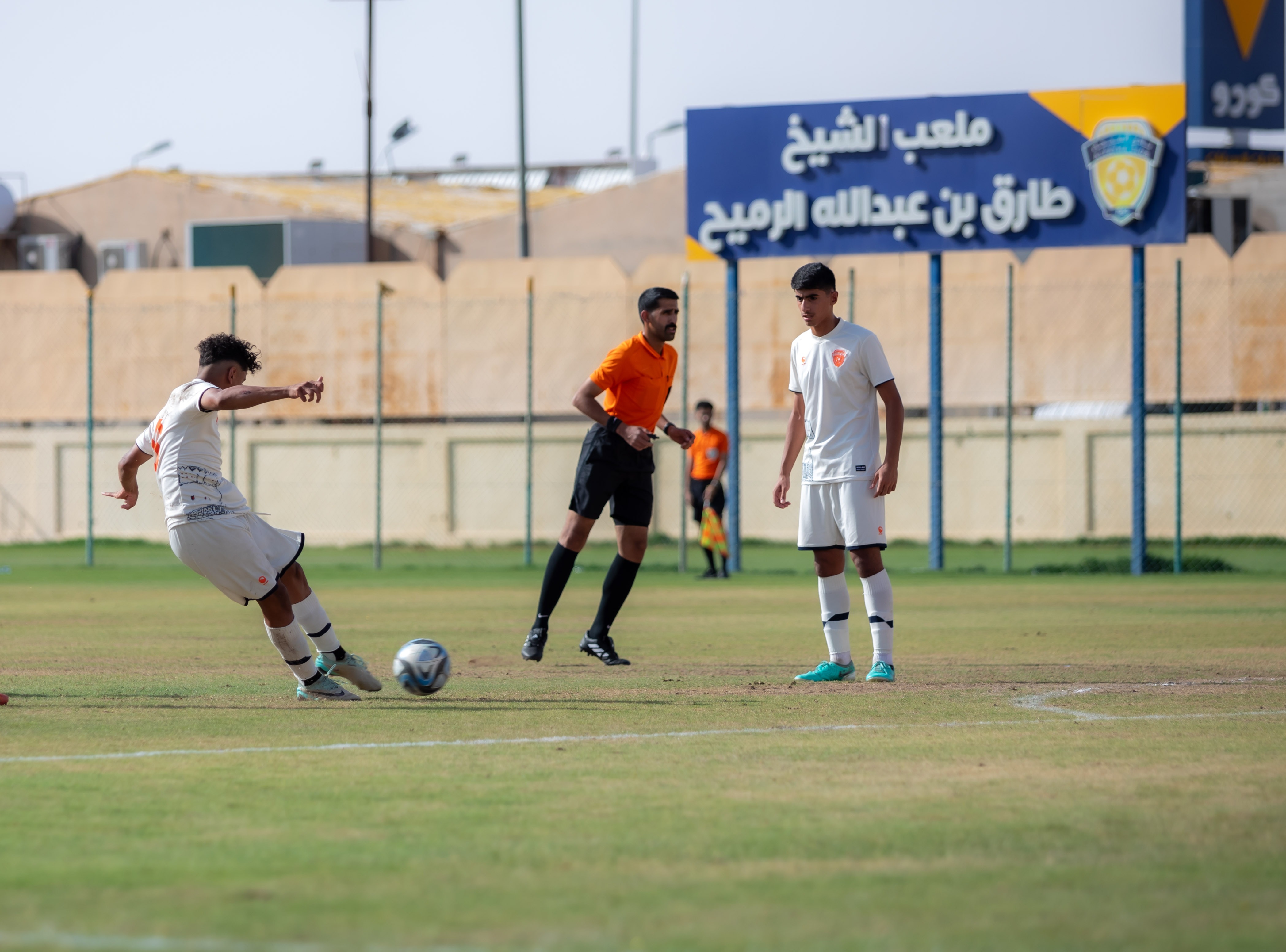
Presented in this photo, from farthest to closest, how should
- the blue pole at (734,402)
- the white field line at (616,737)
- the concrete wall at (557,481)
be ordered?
the concrete wall at (557,481)
the blue pole at (734,402)
the white field line at (616,737)

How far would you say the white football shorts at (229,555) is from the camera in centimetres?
797

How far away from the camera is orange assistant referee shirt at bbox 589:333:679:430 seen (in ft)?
33.4

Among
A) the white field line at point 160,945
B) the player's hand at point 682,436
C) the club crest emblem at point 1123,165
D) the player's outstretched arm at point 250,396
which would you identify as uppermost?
the club crest emblem at point 1123,165

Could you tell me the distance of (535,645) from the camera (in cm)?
1002

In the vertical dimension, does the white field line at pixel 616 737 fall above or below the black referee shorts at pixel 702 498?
below

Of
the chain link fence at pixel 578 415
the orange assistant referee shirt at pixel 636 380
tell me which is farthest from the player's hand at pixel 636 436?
the chain link fence at pixel 578 415

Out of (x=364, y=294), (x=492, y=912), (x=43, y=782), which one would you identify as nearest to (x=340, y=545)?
(x=364, y=294)

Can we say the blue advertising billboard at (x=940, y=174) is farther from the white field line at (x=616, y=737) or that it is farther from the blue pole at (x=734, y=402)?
the white field line at (x=616, y=737)

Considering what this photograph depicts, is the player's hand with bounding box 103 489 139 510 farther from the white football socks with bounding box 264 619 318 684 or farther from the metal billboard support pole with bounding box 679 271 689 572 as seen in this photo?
the metal billboard support pole with bounding box 679 271 689 572

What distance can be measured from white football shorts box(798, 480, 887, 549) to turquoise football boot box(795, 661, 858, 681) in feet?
2.04

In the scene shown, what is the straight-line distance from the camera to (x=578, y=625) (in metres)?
13.1

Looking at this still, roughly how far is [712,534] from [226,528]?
1147 cm

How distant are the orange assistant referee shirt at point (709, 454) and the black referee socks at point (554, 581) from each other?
9.32m

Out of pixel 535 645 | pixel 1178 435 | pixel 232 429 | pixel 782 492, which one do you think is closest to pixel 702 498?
pixel 1178 435
